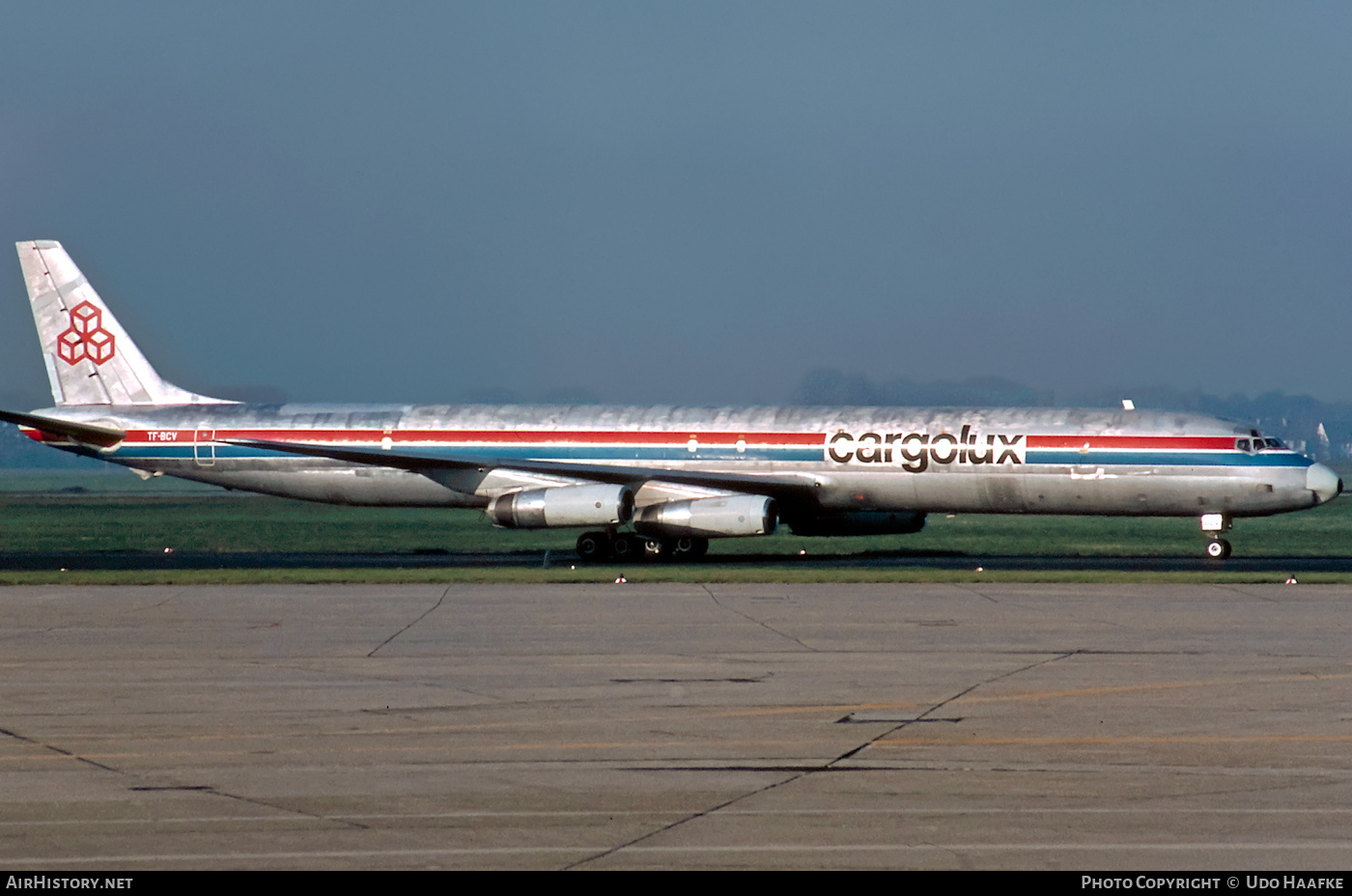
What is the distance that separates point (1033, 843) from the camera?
8.77m

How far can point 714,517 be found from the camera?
3434 cm

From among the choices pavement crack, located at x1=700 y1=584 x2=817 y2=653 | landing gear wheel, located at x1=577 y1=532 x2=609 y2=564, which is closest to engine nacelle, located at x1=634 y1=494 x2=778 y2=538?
Result: landing gear wheel, located at x1=577 y1=532 x2=609 y2=564

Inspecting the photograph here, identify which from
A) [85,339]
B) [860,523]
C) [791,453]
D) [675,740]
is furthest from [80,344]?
[675,740]

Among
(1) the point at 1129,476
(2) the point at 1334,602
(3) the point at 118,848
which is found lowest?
(3) the point at 118,848

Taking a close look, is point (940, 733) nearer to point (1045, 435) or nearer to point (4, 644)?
point (4, 644)

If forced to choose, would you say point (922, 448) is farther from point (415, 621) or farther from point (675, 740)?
point (675, 740)

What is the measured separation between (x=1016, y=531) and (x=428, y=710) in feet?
146

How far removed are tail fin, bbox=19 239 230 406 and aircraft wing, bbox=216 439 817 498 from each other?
14.5ft

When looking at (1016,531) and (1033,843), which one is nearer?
(1033,843)

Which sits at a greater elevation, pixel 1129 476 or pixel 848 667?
pixel 1129 476

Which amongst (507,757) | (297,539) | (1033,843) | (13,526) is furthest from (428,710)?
(13,526)

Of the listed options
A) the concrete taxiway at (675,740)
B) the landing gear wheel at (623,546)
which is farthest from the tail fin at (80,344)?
the concrete taxiway at (675,740)

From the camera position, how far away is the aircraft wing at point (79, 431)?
132 feet

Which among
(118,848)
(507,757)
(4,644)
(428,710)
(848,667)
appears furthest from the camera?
(4,644)
